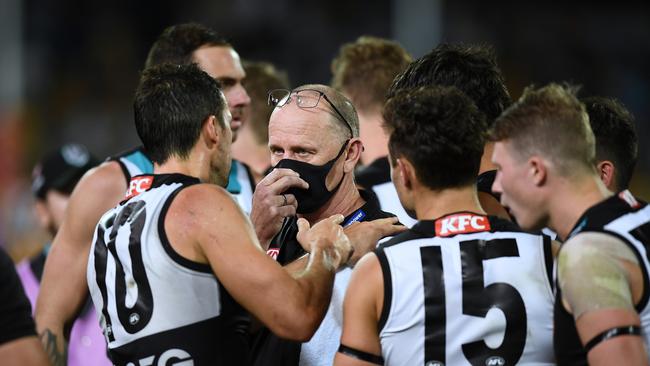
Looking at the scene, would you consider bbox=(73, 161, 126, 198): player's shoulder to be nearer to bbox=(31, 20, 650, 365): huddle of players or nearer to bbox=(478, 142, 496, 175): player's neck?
bbox=(31, 20, 650, 365): huddle of players

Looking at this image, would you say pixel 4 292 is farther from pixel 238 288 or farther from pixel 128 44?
pixel 128 44

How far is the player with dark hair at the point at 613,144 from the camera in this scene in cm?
398

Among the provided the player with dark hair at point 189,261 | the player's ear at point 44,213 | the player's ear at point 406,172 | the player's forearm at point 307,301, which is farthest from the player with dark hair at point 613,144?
the player's ear at point 44,213

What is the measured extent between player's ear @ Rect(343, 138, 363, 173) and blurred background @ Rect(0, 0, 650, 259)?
9196 millimetres

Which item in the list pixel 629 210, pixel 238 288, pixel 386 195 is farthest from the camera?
pixel 386 195

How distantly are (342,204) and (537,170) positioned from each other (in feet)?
3.71

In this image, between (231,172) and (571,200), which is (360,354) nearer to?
(571,200)

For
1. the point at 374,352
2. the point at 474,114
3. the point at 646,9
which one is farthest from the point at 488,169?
the point at 646,9

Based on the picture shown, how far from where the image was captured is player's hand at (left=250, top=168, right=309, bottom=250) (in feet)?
12.7

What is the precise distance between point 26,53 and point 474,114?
39.3 feet

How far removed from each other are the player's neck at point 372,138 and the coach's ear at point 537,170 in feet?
7.94

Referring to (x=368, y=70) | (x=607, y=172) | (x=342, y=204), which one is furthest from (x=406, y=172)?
(x=368, y=70)

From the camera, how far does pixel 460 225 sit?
326 centimetres

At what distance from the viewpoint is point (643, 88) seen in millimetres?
14188
